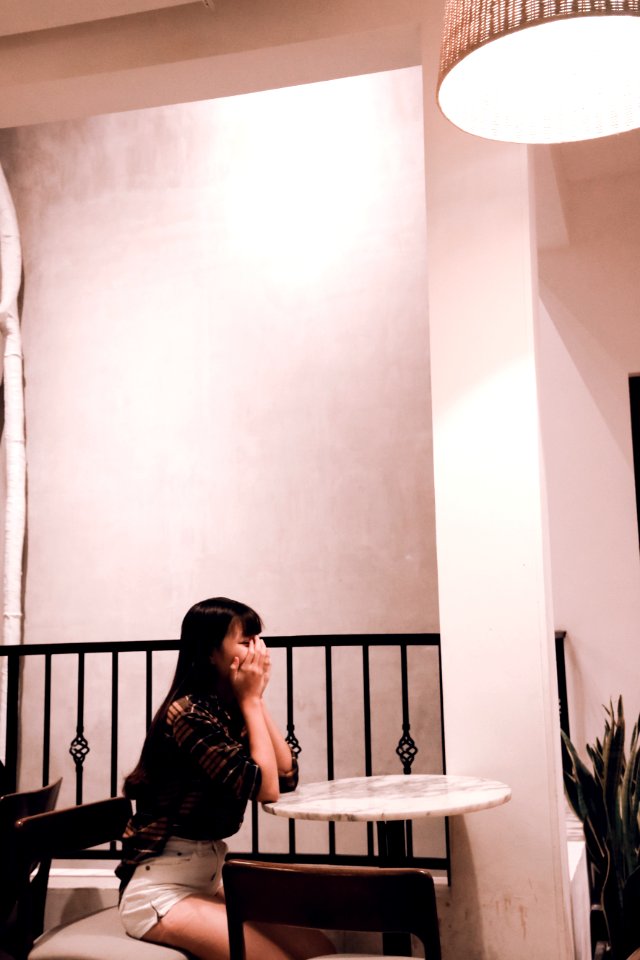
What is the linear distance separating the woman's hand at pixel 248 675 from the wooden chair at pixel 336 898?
31.3 inches

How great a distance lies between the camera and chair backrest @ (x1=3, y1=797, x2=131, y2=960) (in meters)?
2.35

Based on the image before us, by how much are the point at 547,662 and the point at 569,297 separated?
107 inches

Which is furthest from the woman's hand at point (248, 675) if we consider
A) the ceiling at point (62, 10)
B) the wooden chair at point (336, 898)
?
the ceiling at point (62, 10)

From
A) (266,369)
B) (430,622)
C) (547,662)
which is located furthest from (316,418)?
(547,662)

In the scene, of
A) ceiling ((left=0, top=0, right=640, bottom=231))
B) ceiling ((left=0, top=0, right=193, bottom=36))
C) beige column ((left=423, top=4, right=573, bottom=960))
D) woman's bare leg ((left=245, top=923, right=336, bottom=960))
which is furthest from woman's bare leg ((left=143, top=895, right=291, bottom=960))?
ceiling ((left=0, top=0, right=193, bottom=36))

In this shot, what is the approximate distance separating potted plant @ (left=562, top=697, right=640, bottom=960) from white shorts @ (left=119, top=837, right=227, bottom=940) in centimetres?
137

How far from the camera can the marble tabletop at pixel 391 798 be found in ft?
6.99

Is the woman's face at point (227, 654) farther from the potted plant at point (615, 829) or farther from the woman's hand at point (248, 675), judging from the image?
the potted plant at point (615, 829)

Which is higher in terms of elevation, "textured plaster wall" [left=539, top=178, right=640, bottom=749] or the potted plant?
"textured plaster wall" [left=539, top=178, right=640, bottom=749]

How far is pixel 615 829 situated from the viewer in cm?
310

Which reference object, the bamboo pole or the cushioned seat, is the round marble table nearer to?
the cushioned seat

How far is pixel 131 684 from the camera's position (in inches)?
199

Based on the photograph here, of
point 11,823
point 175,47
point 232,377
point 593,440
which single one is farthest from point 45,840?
point 593,440

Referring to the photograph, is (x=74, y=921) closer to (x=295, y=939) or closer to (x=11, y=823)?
(x=11, y=823)
